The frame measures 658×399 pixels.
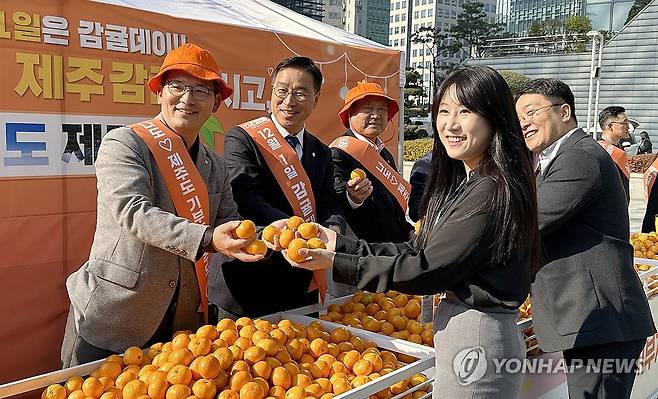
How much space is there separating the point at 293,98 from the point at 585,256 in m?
1.55

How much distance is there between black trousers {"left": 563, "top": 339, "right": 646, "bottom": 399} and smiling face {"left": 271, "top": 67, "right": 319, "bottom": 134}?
5.58 ft

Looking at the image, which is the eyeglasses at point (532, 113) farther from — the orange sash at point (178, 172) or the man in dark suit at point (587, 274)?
the orange sash at point (178, 172)

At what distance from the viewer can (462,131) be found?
1861mm

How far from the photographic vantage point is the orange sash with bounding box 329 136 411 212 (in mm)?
3580

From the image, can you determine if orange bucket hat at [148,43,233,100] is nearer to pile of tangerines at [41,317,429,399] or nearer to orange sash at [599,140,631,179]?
pile of tangerines at [41,317,429,399]

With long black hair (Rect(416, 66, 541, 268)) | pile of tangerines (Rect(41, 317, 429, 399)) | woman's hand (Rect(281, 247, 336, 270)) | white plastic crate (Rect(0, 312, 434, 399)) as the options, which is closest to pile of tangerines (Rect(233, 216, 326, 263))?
woman's hand (Rect(281, 247, 336, 270))

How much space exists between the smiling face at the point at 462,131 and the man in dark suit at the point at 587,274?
64 cm

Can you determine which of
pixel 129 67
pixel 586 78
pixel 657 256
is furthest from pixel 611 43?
pixel 129 67

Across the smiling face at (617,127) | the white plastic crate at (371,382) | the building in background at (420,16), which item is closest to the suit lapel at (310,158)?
the white plastic crate at (371,382)

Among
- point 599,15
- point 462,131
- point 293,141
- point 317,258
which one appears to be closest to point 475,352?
point 317,258

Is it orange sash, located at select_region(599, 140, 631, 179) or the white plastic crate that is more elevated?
orange sash, located at select_region(599, 140, 631, 179)

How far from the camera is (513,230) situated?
1.78m

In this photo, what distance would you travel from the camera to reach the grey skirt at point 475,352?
1858mm

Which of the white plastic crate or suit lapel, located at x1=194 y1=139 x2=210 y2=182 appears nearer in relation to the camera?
the white plastic crate
